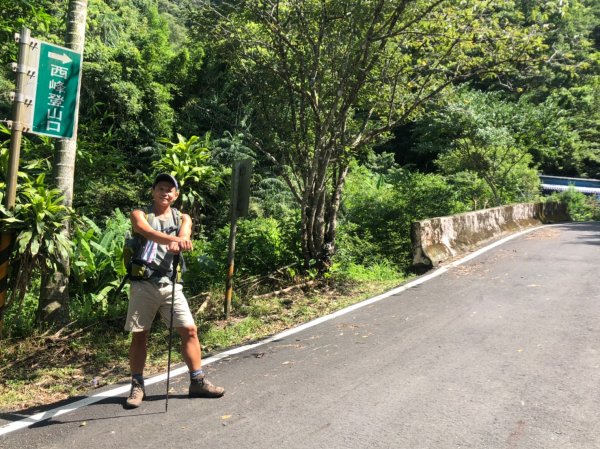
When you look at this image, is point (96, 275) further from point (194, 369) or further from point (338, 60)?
point (338, 60)

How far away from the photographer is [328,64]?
9.42m

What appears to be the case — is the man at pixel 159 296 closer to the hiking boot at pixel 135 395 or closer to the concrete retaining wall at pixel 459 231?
the hiking boot at pixel 135 395

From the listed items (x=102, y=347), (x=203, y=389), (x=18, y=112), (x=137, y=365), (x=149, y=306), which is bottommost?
(x=102, y=347)

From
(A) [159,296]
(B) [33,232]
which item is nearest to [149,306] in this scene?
(A) [159,296]

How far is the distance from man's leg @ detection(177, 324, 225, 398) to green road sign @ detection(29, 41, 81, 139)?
2636mm

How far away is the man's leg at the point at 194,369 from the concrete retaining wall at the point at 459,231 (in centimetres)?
656

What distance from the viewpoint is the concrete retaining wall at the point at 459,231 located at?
33.7 ft

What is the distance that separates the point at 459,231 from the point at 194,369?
29.3ft

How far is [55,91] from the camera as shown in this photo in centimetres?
555

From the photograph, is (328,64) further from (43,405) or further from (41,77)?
(43,405)

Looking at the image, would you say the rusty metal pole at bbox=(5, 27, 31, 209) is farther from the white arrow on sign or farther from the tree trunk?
the tree trunk

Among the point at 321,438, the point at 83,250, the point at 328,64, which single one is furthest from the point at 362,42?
the point at 321,438

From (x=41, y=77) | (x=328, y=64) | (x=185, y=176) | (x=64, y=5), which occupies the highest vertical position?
(x=64, y=5)

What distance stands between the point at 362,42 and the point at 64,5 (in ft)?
39.5
